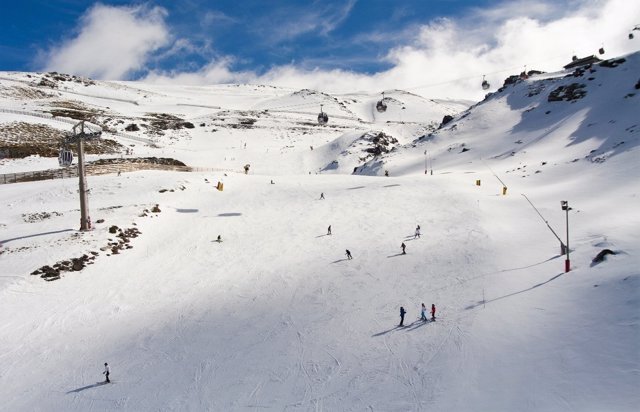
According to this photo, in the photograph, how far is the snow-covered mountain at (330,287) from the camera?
17.8m

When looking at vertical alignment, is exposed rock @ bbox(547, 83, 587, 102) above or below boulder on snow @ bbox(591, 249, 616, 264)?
above

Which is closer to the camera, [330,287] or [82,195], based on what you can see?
[330,287]

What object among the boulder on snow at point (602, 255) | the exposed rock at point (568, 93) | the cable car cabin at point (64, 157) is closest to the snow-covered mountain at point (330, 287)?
the boulder on snow at point (602, 255)

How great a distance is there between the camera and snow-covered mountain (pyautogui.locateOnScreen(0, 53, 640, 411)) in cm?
1783

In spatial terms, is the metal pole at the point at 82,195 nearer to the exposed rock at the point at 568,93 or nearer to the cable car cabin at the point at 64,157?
the cable car cabin at the point at 64,157

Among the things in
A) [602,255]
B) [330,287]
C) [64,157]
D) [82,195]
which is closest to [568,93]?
[602,255]

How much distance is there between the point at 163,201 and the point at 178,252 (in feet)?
38.7

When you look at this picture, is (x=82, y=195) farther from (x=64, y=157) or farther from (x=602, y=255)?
(x=602, y=255)

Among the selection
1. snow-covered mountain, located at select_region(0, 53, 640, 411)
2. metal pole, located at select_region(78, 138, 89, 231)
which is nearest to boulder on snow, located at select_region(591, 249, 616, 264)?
snow-covered mountain, located at select_region(0, 53, 640, 411)

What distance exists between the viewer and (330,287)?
27.5 m

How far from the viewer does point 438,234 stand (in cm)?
3556

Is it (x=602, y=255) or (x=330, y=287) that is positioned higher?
(x=602, y=255)

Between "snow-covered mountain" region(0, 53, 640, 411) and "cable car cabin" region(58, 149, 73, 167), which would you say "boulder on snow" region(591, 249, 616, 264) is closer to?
"snow-covered mountain" region(0, 53, 640, 411)

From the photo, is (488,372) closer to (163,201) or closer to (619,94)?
(163,201)
